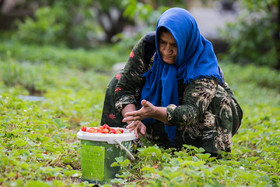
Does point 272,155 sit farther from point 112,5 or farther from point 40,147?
point 112,5

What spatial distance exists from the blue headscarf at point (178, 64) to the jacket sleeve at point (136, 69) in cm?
8

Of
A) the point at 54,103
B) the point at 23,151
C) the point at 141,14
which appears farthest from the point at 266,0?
the point at 23,151

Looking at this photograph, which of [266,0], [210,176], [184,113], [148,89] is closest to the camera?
[210,176]

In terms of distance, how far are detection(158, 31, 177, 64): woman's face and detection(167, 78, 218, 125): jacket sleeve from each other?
0.24m

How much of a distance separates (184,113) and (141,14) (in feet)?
15.6

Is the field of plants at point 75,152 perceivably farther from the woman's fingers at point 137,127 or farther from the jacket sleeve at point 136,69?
the jacket sleeve at point 136,69

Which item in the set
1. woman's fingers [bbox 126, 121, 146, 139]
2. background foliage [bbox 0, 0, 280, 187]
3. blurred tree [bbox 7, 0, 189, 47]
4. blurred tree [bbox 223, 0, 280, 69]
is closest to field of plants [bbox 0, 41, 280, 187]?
background foliage [bbox 0, 0, 280, 187]

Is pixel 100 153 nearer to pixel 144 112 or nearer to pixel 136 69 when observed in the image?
pixel 144 112

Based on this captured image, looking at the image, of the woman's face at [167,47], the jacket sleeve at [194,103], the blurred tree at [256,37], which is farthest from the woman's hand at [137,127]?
the blurred tree at [256,37]

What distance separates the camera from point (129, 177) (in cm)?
237

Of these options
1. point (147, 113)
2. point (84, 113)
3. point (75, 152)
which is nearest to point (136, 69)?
point (147, 113)

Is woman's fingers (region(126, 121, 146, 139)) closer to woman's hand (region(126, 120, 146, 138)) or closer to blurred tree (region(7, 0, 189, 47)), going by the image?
woman's hand (region(126, 120, 146, 138))

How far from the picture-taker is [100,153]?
226cm

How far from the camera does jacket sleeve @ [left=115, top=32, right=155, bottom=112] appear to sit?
283 centimetres
